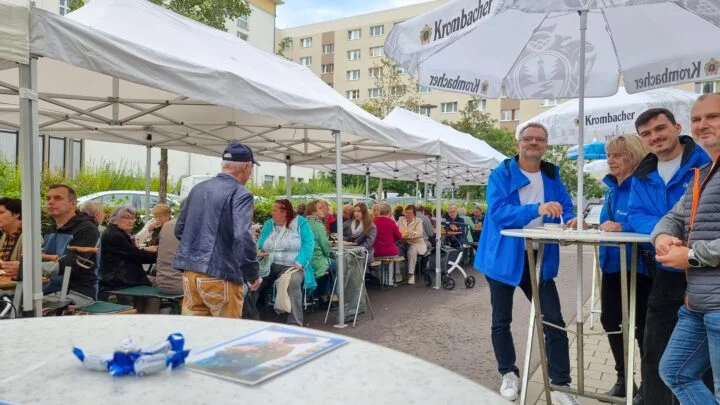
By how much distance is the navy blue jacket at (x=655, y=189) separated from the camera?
290 cm

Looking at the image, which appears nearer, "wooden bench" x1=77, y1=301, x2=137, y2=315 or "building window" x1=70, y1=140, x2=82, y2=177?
"wooden bench" x1=77, y1=301, x2=137, y2=315

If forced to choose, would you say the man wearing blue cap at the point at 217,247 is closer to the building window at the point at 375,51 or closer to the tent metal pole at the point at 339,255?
the tent metal pole at the point at 339,255

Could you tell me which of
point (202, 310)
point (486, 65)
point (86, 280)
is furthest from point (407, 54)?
point (86, 280)

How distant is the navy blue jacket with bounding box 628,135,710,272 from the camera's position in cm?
290

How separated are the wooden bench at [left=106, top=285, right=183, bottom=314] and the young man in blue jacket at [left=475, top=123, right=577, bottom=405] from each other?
314 centimetres

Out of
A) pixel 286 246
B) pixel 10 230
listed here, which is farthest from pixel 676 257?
pixel 10 230

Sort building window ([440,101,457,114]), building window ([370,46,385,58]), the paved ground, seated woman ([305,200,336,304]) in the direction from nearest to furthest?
the paved ground < seated woman ([305,200,336,304]) < building window ([440,101,457,114]) < building window ([370,46,385,58])

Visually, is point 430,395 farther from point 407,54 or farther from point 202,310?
point 202,310

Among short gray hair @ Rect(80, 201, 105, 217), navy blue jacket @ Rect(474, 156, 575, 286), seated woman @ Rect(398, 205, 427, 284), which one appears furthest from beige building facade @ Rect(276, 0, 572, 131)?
navy blue jacket @ Rect(474, 156, 575, 286)

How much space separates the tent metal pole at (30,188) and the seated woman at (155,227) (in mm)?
3727

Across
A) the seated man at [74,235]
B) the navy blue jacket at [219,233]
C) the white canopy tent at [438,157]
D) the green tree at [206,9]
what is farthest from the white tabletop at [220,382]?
the green tree at [206,9]

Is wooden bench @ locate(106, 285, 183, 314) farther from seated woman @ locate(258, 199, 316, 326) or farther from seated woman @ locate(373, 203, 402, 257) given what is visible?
seated woman @ locate(373, 203, 402, 257)

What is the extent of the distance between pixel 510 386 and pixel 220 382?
3.08m

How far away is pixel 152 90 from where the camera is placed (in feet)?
21.9
